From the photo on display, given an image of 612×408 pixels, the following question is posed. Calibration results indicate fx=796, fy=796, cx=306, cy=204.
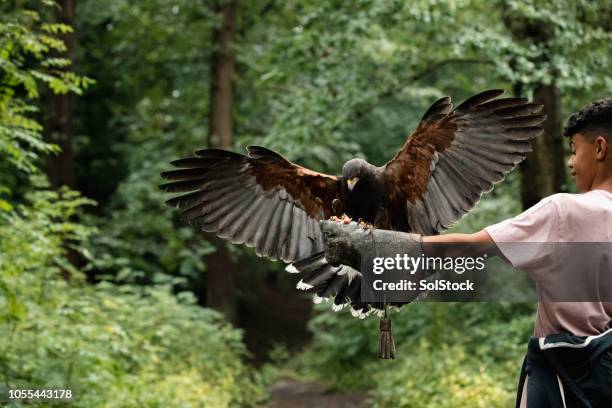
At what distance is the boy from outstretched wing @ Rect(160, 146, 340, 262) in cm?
130

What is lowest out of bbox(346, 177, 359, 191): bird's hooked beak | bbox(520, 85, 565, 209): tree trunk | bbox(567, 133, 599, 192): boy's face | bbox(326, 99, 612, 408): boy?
bbox(326, 99, 612, 408): boy

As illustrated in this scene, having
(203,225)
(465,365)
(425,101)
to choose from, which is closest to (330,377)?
(465,365)

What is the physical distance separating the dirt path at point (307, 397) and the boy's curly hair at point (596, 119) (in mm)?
7330

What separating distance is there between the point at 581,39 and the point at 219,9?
21.5 ft

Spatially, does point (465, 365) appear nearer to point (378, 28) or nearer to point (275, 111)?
point (378, 28)

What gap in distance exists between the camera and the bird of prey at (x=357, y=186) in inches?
130

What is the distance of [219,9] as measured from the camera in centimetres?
1266

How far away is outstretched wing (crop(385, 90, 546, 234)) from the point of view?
3.32 meters

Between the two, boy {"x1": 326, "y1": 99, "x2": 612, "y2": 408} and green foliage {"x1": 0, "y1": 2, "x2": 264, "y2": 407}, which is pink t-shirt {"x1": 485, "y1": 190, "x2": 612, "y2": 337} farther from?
green foliage {"x1": 0, "y1": 2, "x2": 264, "y2": 407}

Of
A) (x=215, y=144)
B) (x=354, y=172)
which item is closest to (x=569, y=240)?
(x=354, y=172)

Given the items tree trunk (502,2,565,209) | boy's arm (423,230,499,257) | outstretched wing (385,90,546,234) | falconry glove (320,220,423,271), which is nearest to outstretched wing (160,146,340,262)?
outstretched wing (385,90,546,234)

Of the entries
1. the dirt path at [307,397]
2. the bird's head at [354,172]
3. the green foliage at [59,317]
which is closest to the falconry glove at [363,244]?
the bird's head at [354,172]

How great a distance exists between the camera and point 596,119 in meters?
2.58

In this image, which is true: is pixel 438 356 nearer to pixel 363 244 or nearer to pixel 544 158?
pixel 544 158
